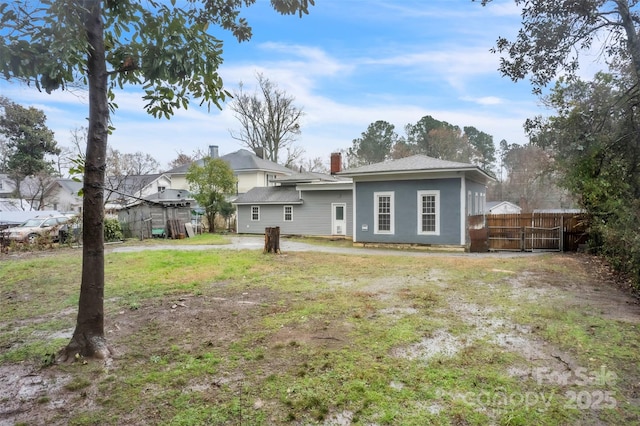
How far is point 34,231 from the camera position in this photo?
17641 millimetres

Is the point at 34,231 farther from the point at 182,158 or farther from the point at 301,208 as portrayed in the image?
the point at 182,158

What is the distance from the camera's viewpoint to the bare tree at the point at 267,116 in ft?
122

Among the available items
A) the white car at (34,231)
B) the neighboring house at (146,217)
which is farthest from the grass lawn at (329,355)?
the neighboring house at (146,217)

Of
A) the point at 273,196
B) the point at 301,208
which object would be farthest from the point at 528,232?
the point at 273,196

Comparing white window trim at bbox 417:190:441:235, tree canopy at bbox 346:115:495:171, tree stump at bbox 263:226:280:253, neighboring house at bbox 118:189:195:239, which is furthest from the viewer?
tree canopy at bbox 346:115:495:171

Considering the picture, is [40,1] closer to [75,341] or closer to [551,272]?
[75,341]

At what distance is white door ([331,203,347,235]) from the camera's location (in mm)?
20641

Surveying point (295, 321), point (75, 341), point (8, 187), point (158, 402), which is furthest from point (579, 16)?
point (8, 187)

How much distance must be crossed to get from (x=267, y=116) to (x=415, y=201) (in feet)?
86.0

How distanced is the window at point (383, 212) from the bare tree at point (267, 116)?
22.8m

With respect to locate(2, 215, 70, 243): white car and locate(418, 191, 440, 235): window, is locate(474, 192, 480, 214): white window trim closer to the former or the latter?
locate(418, 191, 440, 235): window

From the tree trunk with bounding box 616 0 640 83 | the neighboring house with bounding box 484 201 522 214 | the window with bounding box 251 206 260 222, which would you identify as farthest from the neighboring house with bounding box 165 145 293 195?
the tree trunk with bounding box 616 0 640 83

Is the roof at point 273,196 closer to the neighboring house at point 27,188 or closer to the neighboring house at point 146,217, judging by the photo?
the neighboring house at point 146,217

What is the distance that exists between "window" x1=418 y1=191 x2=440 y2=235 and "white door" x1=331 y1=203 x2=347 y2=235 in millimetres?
5893
